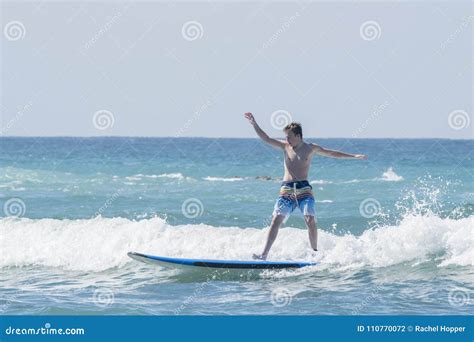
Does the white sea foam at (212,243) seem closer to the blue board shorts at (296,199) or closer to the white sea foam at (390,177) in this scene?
the blue board shorts at (296,199)

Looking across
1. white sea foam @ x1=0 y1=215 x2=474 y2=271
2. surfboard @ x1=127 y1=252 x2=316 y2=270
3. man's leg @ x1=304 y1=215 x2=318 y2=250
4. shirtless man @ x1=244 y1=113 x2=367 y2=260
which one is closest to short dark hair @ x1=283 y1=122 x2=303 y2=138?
shirtless man @ x1=244 y1=113 x2=367 y2=260

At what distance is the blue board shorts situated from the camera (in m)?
10.1

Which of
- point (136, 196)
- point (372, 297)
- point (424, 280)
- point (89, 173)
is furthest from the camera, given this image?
point (89, 173)

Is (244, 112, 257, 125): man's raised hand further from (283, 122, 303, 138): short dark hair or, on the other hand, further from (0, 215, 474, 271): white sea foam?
(0, 215, 474, 271): white sea foam

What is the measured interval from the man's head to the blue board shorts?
53cm

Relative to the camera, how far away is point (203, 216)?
1912cm

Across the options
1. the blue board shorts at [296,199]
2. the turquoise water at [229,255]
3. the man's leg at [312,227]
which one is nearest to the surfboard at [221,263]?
the turquoise water at [229,255]

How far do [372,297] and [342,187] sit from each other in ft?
57.8

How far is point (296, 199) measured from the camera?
397 inches

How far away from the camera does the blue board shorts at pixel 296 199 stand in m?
10.1

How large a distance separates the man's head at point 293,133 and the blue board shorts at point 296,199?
0.53m
